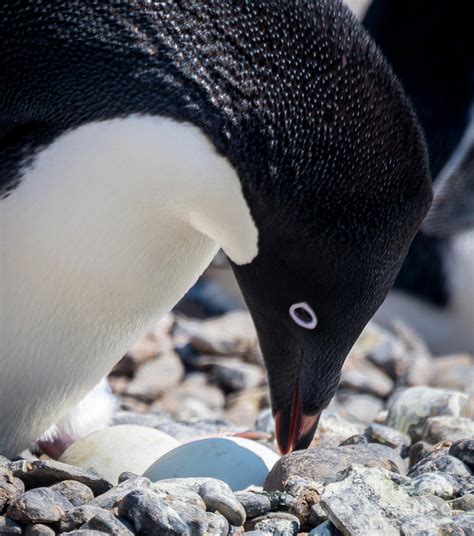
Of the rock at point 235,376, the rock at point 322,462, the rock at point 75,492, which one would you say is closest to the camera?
the rock at point 75,492

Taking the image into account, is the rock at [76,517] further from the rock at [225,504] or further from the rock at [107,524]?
the rock at [225,504]

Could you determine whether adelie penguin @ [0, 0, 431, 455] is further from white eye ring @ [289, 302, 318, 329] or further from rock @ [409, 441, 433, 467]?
rock @ [409, 441, 433, 467]

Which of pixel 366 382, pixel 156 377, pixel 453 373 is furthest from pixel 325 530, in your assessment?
pixel 453 373

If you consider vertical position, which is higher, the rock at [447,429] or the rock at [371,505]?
the rock at [371,505]

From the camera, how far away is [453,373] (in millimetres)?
5617

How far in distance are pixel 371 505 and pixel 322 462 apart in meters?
0.38

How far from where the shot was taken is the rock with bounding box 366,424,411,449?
10.7 ft

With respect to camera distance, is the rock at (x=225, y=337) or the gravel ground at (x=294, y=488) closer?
the gravel ground at (x=294, y=488)

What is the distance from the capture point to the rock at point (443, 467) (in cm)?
266

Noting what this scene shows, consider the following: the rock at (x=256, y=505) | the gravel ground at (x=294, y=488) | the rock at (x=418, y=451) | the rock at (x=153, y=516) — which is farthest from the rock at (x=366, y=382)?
the rock at (x=153, y=516)

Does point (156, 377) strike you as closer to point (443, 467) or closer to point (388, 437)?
point (388, 437)

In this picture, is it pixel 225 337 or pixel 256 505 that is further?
pixel 225 337

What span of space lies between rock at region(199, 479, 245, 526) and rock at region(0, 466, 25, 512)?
0.35 m

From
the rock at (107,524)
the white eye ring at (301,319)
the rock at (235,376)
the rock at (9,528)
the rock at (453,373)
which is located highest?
the white eye ring at (301,319)
